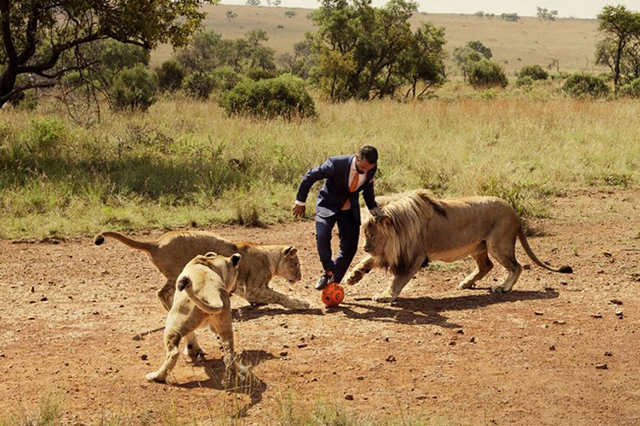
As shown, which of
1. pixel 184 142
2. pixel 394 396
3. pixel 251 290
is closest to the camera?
pixel 394 396

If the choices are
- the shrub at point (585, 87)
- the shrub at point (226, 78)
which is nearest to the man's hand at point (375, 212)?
the shrub at point (226, 78)

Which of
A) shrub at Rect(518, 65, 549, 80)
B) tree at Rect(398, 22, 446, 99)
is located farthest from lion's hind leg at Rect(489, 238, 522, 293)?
shrub at Rect(518, 65, 549, 80)

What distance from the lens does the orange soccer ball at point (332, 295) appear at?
25.7 feet

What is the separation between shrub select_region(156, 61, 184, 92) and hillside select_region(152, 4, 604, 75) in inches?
1594

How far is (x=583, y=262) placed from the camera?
9406mm

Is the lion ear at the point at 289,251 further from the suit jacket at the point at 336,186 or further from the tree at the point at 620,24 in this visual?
the tree at the point at 620,24

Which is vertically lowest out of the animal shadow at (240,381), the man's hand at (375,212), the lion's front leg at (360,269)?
the animal shadow at (240,381)

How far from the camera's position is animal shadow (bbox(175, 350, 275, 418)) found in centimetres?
565

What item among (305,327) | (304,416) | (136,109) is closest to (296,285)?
(305,327)

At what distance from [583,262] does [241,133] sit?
826 centimetres

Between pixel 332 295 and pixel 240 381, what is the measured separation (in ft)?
6.75

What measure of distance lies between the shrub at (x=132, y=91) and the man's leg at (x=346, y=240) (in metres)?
11.7

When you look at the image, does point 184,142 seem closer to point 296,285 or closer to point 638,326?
point 296,285

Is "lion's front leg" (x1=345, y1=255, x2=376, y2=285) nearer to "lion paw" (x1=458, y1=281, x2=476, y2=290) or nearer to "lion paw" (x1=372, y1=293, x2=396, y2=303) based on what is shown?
"lion paw" (x1=372, y1=293, x2=396, y2=303)
